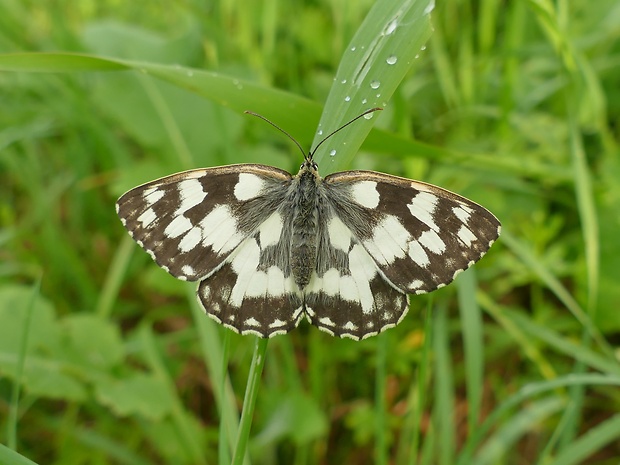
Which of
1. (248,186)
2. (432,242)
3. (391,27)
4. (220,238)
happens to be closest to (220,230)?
(220,238)

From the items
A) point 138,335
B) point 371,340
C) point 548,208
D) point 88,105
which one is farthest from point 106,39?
point 548,208

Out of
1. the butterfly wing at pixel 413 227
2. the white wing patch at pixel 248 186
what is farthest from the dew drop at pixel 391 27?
the white wing patch at pixel 248 186

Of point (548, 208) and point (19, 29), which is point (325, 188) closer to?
point (548, 208)

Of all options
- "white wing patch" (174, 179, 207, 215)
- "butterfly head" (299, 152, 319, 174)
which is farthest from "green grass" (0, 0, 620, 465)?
"white wing patch" (174, 179, 207, 215)

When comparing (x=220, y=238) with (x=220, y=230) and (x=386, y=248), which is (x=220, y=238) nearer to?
(x=220, y=230)

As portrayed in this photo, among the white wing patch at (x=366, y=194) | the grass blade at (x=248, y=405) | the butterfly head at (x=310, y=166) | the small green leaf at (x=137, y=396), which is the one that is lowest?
the grass blade at (x=248, y=405)

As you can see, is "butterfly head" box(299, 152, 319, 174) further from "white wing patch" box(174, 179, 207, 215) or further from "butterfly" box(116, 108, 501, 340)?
"white wing patch" box(174, 179, 207, 215)

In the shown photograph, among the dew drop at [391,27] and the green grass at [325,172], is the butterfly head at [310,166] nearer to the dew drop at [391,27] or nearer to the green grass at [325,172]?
the green grass at [325,172]
